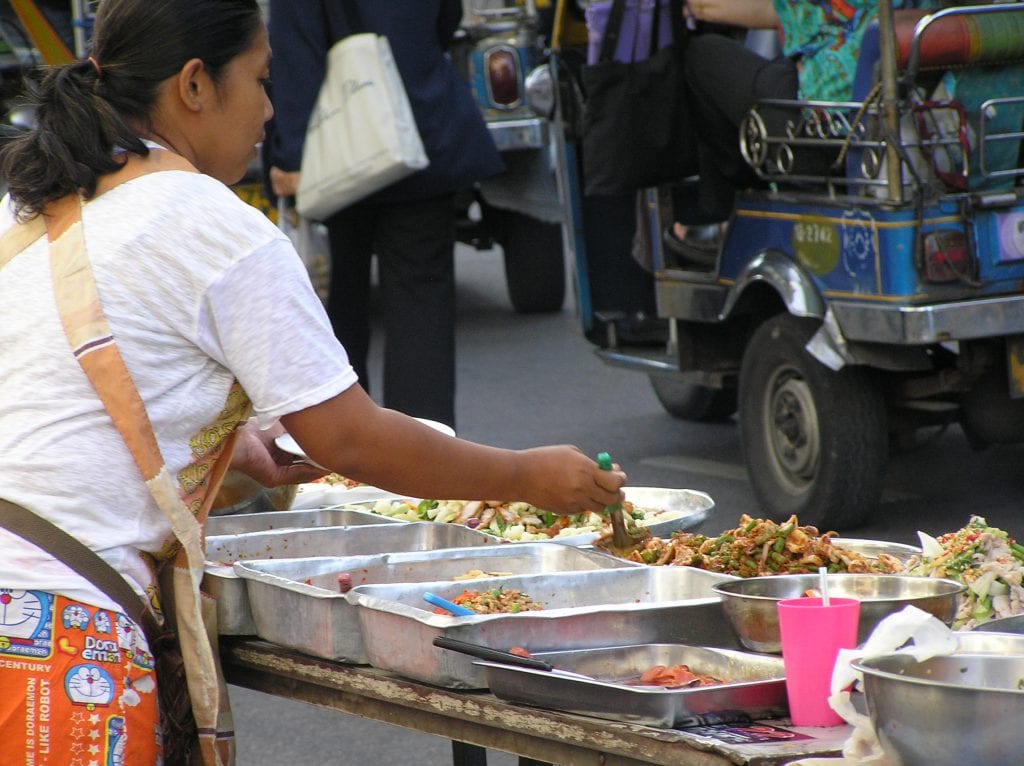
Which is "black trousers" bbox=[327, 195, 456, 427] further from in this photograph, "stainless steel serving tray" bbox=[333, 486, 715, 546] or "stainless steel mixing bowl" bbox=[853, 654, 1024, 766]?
"stainless steel mixing bowl" bbox=[853, 654, 1024, 766]

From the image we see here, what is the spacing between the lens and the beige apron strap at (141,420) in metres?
1.99

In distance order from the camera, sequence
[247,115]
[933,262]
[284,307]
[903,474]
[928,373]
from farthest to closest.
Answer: [903,474], [928,373], [933,262], [247,115], [284,307]

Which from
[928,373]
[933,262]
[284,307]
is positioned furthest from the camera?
[928,373]

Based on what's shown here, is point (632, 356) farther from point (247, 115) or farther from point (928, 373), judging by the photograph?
point (247, 115)

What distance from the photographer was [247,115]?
84.4 inches

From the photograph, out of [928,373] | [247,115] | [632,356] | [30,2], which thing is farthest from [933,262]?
[30,2]

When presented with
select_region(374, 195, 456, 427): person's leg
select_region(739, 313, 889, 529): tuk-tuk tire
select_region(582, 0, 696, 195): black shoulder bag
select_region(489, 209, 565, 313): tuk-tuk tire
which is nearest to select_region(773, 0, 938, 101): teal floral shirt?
select_region(582, 0, 696, 195): black shoulder bag

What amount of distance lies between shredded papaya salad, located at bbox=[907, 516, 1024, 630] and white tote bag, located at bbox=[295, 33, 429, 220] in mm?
2802

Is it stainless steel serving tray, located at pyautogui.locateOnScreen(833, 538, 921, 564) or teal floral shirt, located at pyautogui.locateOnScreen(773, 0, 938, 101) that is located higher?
teal floral shirt, located at pyautogui.locateOnScreen(773, 0, 938, 101)

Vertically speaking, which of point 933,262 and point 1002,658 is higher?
point 1002,658

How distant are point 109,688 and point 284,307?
0.53 metres

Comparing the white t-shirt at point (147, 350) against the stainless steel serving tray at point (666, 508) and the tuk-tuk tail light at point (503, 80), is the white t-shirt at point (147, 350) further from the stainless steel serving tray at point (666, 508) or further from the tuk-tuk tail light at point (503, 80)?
the tuk-tuk tail light at point (503, 80)

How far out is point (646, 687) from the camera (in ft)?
5.96

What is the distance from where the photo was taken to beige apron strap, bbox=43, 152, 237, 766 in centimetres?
199
